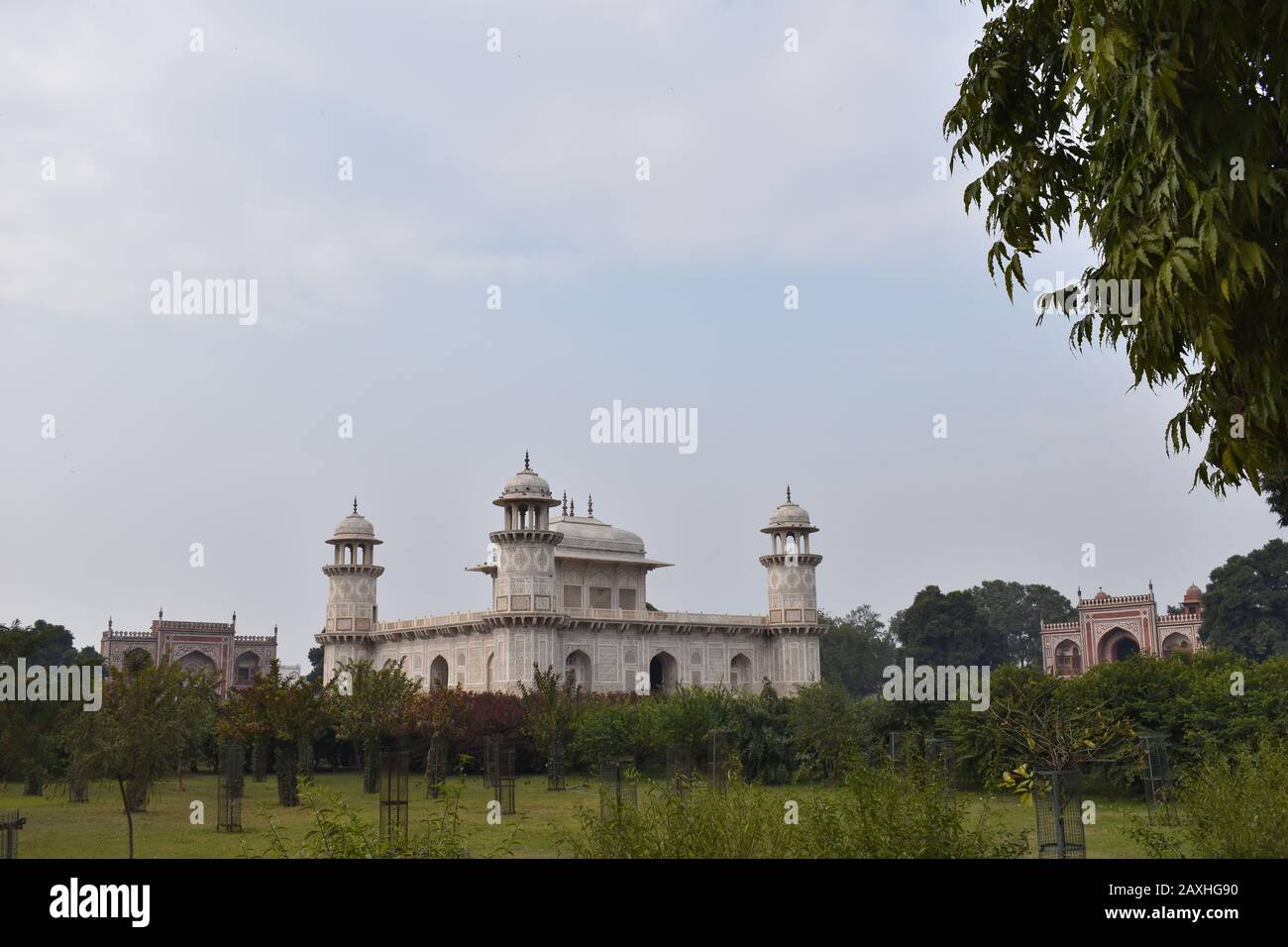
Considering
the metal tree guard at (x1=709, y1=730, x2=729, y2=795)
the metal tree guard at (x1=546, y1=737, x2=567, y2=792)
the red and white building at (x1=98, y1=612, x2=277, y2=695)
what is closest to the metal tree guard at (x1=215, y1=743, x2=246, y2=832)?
the metal tree guard at (x1=709, y1=730, x2=729, y2=795)

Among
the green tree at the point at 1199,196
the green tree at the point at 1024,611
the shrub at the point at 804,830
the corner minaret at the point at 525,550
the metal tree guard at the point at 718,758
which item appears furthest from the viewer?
the green tree at the point at 1024,611

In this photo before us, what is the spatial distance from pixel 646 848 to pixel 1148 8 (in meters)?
5.73

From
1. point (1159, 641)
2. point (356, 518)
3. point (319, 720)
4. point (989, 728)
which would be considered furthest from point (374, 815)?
point (1159, 641)

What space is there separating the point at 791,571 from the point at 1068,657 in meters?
25.8

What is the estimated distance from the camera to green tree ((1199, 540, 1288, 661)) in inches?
2147

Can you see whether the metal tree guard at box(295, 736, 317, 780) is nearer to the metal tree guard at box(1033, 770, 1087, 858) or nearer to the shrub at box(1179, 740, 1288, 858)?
the metal tree guard at box(1033, 770, 1087, 858)

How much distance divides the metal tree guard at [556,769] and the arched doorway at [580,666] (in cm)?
957

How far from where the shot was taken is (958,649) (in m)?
60.5

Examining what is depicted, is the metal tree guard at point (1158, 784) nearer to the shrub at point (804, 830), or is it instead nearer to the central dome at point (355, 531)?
the shrub at point (804, 830)

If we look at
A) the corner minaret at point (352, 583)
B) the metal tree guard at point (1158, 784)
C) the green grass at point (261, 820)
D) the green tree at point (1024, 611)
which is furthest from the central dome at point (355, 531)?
the green tree at point (1024, 611)

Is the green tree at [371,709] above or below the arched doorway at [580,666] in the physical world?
below

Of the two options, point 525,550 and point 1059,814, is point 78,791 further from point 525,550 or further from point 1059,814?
point 1059,814

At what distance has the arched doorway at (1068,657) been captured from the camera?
62812 mm
